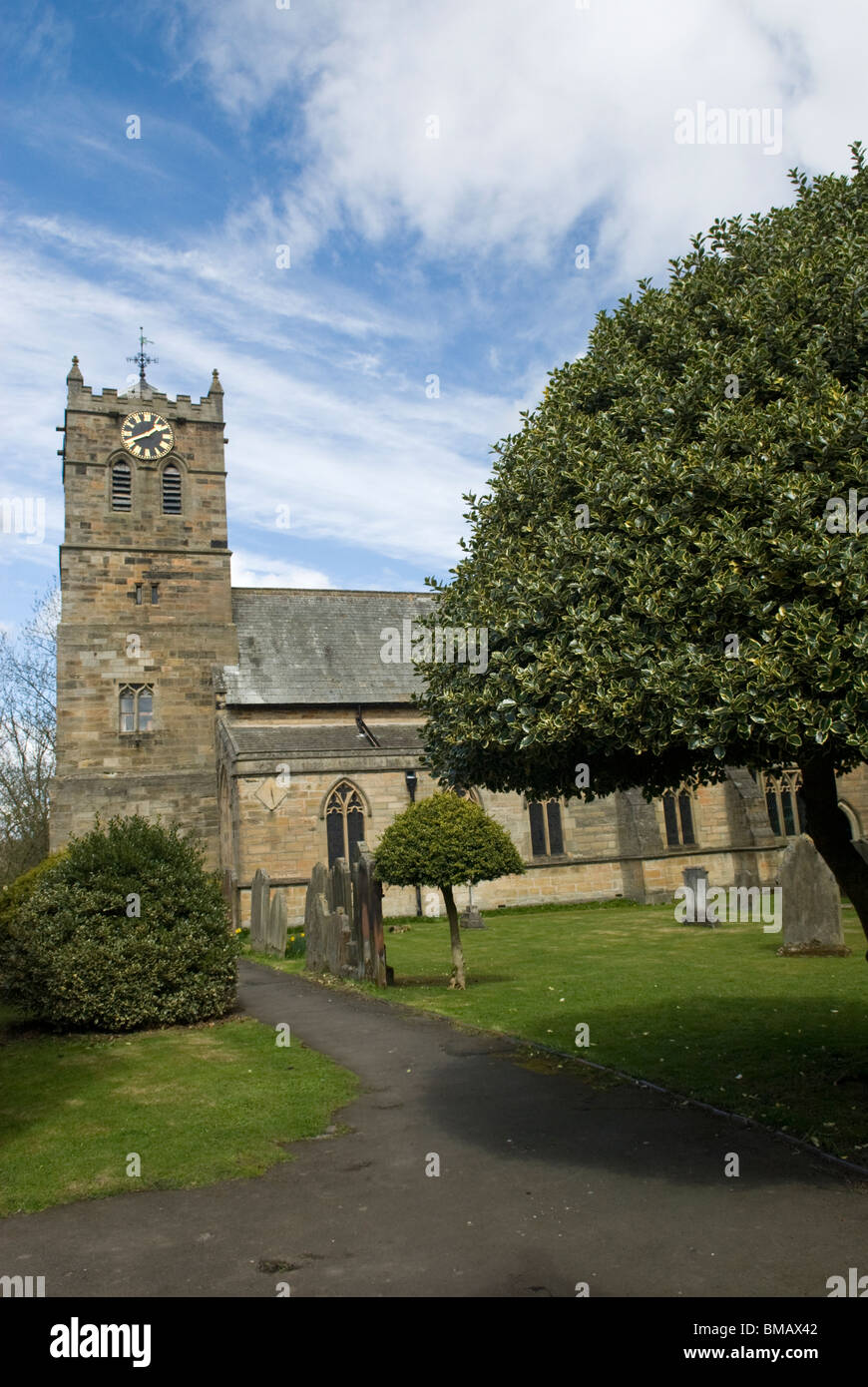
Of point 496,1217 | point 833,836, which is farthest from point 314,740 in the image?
point 496,1217

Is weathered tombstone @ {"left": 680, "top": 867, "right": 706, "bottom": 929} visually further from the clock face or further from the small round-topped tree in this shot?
the clock face

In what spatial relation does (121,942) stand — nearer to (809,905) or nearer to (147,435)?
(809,905)

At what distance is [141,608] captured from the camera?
31875 millimetres

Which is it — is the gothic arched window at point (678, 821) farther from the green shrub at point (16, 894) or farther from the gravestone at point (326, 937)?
the green shrub at point (16, 894)

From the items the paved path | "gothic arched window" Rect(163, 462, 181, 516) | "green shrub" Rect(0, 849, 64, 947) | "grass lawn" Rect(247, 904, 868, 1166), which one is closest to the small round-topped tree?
"grass lawn" Rect(247, 904, 868, 1166)

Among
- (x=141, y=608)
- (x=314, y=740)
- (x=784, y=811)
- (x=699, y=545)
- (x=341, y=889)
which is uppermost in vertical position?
(x=141, y=608)

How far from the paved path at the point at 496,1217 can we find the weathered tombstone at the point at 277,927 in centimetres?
1240

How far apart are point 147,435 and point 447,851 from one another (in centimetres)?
2472

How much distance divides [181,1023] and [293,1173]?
6.25 meters

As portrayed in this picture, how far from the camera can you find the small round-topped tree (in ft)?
46.1

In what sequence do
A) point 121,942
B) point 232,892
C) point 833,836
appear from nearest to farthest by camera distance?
1. point 833,836
2. point 121,942
3. point 232,892
